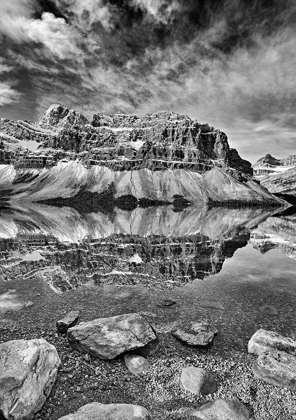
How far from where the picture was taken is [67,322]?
17953mm

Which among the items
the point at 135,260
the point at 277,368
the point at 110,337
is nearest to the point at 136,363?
the point at 110,337

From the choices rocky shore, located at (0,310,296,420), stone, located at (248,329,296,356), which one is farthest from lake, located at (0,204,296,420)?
stone, located at (248,329,296,356)

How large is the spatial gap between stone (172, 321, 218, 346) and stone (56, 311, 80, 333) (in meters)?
7.53

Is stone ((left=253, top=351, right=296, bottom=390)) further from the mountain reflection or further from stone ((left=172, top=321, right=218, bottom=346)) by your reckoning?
the mountain reflection

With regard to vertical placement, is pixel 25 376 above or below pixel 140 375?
above

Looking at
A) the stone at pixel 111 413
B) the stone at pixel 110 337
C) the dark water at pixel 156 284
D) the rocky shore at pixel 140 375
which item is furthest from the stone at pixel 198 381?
the dark water at pixel 156 284

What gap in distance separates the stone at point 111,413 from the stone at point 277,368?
7363mm

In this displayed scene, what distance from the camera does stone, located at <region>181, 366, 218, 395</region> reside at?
40.4 feet

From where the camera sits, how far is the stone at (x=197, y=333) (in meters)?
16.2

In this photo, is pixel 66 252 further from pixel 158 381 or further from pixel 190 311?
pixel 158 381

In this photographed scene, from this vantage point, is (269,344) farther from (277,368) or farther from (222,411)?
(222,411)

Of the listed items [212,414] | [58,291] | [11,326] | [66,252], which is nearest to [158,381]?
[212,414]

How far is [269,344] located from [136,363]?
27.3 feet

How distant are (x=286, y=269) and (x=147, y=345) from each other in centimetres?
2830
